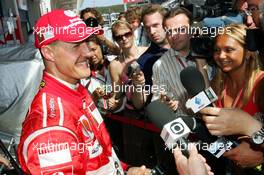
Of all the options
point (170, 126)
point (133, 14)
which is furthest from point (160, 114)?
point (133, 14)

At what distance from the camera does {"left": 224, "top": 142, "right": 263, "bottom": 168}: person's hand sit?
1.97m

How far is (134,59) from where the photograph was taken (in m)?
3.79

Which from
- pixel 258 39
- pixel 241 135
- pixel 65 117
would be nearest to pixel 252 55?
pixel 258 39

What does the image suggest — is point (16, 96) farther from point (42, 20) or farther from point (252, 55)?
point (252, 55)

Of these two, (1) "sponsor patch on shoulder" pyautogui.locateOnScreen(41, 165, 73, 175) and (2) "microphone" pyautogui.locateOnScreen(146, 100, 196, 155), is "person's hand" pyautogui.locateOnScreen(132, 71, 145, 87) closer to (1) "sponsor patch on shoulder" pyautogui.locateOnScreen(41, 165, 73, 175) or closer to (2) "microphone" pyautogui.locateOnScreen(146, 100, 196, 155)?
(2) "microphone" pyautogui.locateOnScreen(146, 100, 196, 155)

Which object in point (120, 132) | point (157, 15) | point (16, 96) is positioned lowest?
point (120, 132)

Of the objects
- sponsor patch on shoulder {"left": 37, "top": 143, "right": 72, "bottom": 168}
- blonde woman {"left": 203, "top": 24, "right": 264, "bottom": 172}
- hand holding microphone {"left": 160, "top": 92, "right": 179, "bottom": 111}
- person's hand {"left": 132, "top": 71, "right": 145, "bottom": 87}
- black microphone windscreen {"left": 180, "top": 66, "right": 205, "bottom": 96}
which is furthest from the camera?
person's hand {"left": 132, "top": 71, "right": 145, "bottom": 87}

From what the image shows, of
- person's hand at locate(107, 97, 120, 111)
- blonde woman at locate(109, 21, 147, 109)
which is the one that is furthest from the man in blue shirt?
person's hand at locate(107, 97, 120, 111)

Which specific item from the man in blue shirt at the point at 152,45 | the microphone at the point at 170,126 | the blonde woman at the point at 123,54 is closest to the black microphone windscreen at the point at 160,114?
the microphone at the point at 170,126

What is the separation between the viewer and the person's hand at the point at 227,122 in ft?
5.82

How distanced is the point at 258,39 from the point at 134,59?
6.12ft

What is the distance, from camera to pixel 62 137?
1.66 meters

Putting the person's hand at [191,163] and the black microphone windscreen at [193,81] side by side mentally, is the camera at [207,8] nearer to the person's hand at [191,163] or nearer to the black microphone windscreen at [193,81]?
the black microphone windscreen at [193,81]

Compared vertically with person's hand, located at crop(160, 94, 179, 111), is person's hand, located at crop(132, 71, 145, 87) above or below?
above
